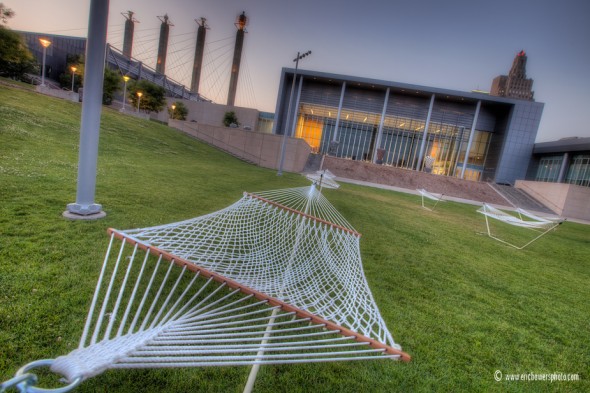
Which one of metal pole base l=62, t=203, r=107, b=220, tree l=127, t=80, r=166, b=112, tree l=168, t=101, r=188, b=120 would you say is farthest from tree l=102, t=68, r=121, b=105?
metal pole base l=62, t=203, r=107, b=220

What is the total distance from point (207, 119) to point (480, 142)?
34.4 m

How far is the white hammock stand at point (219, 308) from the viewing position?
3.46ft

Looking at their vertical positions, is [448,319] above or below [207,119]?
below

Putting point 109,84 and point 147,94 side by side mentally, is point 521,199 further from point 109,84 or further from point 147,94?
point 147,94

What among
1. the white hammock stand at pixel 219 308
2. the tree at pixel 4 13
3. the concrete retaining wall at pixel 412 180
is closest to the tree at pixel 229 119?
the concrete retaining wall at pixel 412 180

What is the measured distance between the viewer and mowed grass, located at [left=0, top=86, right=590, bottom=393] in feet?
5.36

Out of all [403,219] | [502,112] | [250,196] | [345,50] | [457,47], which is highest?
[457,47]

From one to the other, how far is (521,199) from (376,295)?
24692mm

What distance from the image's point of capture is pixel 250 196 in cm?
308

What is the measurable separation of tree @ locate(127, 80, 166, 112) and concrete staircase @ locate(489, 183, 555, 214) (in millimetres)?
35694

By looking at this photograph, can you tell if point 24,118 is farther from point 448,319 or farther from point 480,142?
point 480,142

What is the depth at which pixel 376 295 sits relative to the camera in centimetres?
288

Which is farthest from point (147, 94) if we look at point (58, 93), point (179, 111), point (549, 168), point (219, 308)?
point (549, 168)

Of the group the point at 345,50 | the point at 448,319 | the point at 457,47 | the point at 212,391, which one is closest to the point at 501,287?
the point at 448,319
